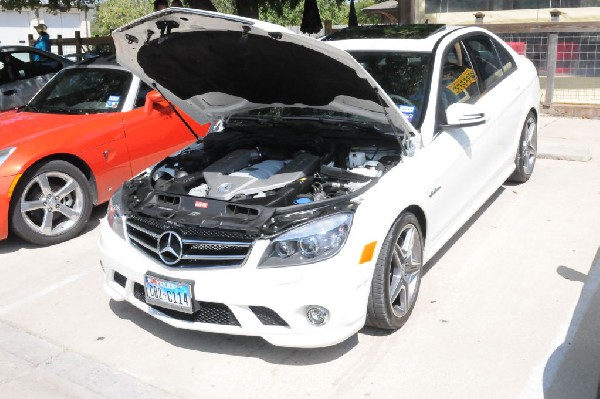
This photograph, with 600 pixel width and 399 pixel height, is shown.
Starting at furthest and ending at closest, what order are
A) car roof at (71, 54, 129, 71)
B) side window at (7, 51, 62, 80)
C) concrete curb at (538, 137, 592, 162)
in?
side window at (7, 51, 62, 80)
concrete curb at (538, 137, 592, 162)
car roof at (71, 54, 129, 71)

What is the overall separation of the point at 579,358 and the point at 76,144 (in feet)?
14.4

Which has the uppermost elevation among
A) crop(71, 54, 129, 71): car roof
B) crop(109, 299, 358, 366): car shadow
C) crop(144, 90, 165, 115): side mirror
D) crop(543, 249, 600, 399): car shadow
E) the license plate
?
crop(71, 54, 129, 71): car roof

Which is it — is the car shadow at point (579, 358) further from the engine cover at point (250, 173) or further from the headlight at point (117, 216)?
the headlight at point (117, 216)

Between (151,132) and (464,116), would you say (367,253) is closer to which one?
(464,116)

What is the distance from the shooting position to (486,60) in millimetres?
5629

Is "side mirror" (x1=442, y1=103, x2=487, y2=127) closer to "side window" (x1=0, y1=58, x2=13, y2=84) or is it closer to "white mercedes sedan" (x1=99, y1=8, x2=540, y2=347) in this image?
"white mercedes sedan" (x1=99, y1=8, x2=540, y2=347)

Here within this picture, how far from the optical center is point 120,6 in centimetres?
5412

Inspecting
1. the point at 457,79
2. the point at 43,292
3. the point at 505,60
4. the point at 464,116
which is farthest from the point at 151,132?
the point at 505,60

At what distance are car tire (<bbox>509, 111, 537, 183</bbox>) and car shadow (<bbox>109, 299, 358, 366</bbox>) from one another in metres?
3.20

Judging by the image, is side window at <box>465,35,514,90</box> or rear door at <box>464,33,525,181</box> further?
side window at <box>465,35,514,90</box>

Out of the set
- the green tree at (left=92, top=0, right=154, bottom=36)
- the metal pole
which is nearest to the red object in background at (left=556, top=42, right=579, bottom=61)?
the metal pole

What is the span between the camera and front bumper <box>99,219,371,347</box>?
11.2 feet

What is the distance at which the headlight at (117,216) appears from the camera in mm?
4059

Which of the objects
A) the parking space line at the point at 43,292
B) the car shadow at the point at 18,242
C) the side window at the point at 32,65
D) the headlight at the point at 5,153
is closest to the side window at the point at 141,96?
the car shadow at the point at 18,242
